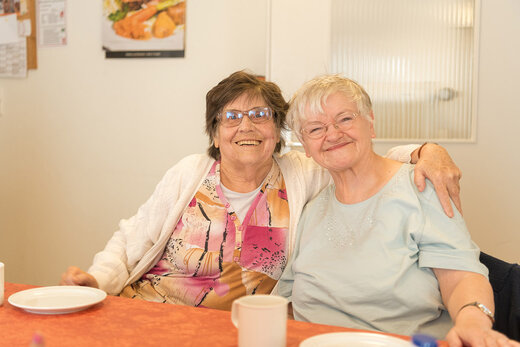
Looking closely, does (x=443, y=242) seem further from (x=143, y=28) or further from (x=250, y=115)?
(x=143, y=28)

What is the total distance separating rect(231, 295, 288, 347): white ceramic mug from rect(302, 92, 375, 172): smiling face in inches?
26.0

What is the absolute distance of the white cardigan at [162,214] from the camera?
1.64m

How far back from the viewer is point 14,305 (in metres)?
1.09

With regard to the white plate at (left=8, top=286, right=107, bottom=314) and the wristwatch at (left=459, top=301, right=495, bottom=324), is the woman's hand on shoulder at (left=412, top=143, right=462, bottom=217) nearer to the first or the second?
the wristwatch at (left=459, top=301, right=495, bottom=324)

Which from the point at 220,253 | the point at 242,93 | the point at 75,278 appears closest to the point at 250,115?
the point at 242,93

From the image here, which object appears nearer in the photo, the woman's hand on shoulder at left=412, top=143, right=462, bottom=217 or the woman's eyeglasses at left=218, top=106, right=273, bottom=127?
the woman's hand on shoulder at left=412, top=143, right=462, bottom=217

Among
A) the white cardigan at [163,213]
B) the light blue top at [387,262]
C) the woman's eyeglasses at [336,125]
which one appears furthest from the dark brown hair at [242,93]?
the light blue top at [387,262]

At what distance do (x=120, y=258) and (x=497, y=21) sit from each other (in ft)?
5.54

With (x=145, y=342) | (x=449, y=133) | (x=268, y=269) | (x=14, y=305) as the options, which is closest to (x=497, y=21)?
(x=449, y=133)

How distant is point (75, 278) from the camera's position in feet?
4.60

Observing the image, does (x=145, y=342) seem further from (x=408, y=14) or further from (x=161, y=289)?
(x=408, y=14)

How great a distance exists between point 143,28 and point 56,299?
178cm

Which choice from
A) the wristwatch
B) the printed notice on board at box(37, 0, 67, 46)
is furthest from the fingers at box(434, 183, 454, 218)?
the printed notice on board at box(37, 0, 67, 46)

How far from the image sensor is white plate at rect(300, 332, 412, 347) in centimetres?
86
